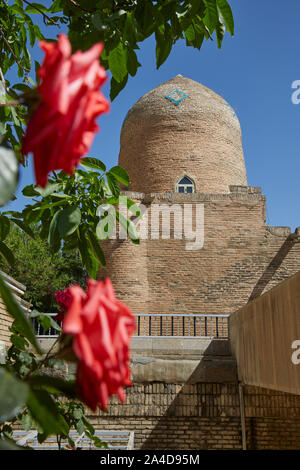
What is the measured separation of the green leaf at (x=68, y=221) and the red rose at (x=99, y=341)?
0.69 meters

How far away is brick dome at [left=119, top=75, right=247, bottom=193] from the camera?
54.3ft

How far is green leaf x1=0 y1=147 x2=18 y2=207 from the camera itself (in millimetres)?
603

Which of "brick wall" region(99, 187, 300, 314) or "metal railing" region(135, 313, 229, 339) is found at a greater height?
"brick wall" region(99, 187, 300, 314)

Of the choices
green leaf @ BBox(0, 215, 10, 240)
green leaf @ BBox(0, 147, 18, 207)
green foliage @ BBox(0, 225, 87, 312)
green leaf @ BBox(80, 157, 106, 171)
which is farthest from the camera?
green foliage @ BBox(0, 225, 87, 312)

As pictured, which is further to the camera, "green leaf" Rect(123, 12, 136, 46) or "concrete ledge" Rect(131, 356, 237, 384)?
"concrete ledge" Rect(131, 356, 237, 384)

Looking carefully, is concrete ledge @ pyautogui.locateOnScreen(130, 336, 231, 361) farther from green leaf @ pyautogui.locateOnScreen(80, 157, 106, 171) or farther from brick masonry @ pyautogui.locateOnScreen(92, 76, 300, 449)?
green leaf @ pyautogui.locateOnScreen(80, 157, 106, 171)

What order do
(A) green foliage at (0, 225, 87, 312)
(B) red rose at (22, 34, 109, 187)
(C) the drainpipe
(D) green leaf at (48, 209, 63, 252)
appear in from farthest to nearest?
1. (A) green foliage at (0, 225, 87, 312)
2. (C) the drainpipe
3. (D) green leaf at (48, 209, 63, 252)
4. (B) red rose at (22, 34, 109, 187)

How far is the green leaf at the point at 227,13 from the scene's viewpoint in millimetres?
1383

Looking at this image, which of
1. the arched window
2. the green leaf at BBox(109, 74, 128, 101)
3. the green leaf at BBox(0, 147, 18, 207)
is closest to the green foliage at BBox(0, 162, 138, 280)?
the green leaf at BBox(109, 74, 128, 101)

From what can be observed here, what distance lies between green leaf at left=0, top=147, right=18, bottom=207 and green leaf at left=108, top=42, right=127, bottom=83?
37.0 inches

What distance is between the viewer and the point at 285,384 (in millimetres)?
4254

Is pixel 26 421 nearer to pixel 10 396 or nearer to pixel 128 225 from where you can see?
pixel 128 225

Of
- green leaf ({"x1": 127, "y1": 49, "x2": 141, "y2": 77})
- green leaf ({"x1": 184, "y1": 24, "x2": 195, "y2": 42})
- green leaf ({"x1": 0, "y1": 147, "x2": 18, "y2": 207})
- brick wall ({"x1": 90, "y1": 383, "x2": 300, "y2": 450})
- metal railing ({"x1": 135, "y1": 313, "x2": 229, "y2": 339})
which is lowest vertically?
brick wall ({"x1": 90, "y1": 383, "x2": 300, "y2": 450})
